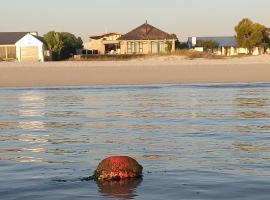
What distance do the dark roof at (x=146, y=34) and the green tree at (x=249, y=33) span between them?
19.8 ft

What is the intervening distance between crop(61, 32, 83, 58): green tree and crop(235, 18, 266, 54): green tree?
15774 mm

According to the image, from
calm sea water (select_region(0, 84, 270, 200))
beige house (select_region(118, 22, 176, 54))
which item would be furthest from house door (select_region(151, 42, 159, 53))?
calm sea water (select_region(0, 84, 270, 200))

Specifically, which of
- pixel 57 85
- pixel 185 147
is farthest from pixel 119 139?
pixel 57 85

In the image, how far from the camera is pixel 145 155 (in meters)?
9.38

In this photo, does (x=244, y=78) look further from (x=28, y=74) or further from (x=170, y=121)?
(x=170, y=121)

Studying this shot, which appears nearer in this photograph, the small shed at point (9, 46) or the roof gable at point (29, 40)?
the roof gable at point (29, 40)

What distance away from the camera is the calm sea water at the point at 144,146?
720 cm

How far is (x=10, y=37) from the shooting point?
6400 centimetres

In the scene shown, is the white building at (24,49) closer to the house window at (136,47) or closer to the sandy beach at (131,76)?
the house window at (136,47)

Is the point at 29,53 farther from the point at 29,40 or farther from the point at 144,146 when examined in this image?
the point at 144,146

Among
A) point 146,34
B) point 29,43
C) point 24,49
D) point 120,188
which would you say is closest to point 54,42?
point 29,43

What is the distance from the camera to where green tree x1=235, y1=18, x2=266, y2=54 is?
5659 centimetres

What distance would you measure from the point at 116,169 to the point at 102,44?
2293 inches

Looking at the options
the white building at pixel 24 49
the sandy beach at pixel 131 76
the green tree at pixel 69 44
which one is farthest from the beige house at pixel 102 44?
the sandy beach at pixel 131 76
